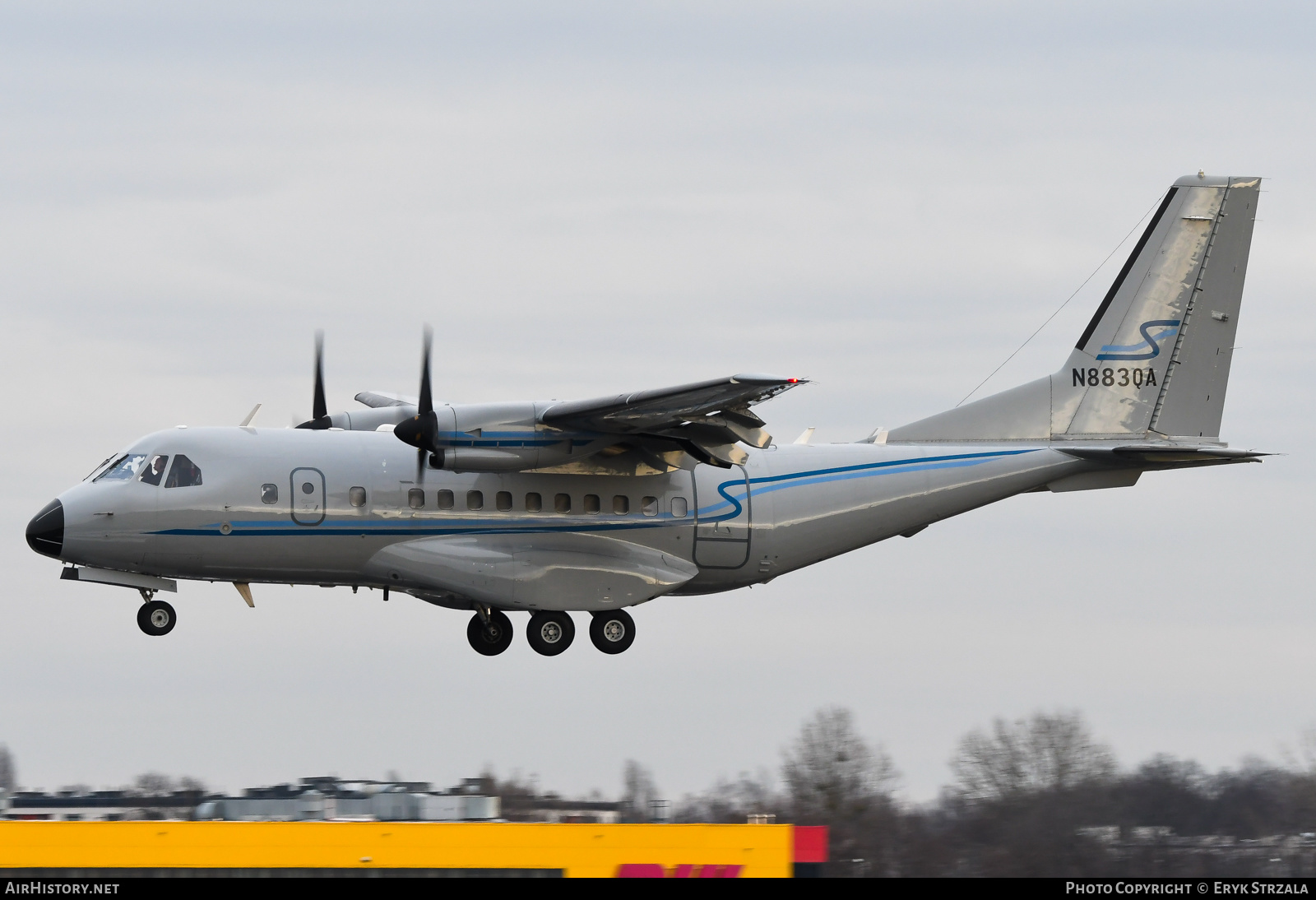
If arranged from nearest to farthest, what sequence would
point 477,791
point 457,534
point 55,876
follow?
point 55,876
point 457,534
point 477,791

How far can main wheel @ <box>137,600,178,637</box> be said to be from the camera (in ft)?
75.9

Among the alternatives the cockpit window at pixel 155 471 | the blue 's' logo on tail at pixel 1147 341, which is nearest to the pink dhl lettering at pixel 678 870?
the cockpit window at pixel 155 471

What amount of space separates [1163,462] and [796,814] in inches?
300

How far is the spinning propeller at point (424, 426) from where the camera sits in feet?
72.8

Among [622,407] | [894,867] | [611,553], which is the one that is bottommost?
Answer: [894,867]

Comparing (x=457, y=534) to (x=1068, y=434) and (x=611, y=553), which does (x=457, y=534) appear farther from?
(x=1068, y=434)

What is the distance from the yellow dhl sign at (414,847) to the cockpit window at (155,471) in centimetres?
674

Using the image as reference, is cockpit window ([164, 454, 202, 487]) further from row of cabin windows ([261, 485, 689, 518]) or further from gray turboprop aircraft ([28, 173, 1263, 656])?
row of cabin windows ([261, 485, 689, 518])

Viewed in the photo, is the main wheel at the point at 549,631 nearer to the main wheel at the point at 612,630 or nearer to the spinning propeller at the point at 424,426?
the main wheel at the point at 612,630

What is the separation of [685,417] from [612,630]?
13.1ft

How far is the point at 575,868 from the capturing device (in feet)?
55.9

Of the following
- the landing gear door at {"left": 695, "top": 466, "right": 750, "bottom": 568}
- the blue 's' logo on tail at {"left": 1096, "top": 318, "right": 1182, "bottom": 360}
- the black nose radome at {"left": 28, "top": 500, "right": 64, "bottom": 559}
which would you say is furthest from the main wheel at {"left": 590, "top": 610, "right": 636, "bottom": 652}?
the blue 's' logo on tail at {"left": 1096, "top": 318, "right": 1182, "bottom": 360}

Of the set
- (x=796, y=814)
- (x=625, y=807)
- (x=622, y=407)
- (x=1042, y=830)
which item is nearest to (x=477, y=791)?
(x=625, y=807)

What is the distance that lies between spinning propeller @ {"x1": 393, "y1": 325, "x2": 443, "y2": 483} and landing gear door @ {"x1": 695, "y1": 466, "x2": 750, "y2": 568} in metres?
4.03
